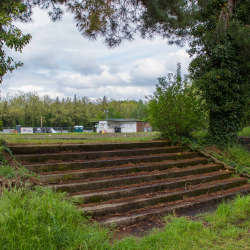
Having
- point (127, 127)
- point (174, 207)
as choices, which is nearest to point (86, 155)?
point (174, 207)

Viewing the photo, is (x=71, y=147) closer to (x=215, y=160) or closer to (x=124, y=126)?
(x=215, y=160)

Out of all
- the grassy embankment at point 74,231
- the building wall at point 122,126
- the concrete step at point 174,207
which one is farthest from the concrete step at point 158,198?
the building wall at point 122,126

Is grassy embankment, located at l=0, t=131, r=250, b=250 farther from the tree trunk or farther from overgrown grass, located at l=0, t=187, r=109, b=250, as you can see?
the tree trunk

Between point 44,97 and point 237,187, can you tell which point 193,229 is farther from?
Result: point 44,97

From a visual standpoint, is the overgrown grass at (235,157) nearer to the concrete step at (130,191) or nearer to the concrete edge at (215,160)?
the concrete edge at (215,160)

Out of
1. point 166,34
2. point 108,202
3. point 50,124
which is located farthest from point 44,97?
point 108,202

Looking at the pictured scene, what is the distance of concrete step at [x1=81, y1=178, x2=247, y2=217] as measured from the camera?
12.4ft

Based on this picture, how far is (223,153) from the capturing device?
24.9 feet

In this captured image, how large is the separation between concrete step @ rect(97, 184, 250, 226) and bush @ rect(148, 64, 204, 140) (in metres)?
2.96

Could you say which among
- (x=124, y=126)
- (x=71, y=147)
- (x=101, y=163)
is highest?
(x=124, y=126)

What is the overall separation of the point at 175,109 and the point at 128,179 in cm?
397

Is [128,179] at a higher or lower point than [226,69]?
lower

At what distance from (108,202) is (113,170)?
3.59 feet

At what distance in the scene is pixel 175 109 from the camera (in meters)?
7.89
